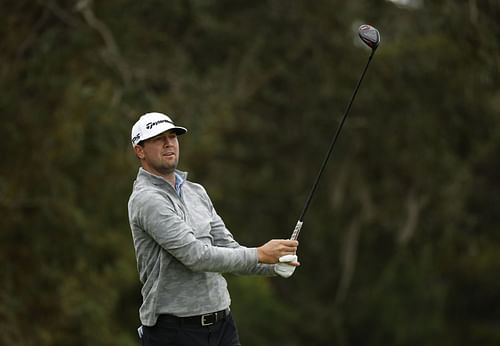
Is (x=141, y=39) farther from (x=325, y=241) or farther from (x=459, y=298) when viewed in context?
(x=459, y=298)

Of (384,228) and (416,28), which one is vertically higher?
(416,28)

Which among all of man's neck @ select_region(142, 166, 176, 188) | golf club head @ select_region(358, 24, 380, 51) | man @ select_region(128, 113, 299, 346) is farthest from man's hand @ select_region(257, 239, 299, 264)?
golf club head @ select_region(358, 24, 380, 51)

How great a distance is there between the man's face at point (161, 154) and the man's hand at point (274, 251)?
61 cm

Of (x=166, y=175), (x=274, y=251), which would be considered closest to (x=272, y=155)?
(x=166, y=175)

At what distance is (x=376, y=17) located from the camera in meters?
21.4

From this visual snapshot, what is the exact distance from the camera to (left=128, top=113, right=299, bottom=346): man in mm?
5223

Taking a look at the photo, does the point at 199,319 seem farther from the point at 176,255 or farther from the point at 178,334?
the point at 176,255

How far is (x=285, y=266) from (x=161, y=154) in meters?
0.82

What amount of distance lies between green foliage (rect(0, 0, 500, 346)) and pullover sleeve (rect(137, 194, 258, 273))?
919cm

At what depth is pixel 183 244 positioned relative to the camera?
5168 mm

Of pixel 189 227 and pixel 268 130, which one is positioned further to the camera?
pixel 268 130

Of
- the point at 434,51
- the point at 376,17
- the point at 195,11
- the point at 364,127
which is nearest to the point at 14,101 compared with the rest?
the point at 195,11

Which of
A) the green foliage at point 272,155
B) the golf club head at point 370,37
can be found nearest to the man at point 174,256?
the golf club head at point 370,37

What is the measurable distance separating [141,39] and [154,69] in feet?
1.77
